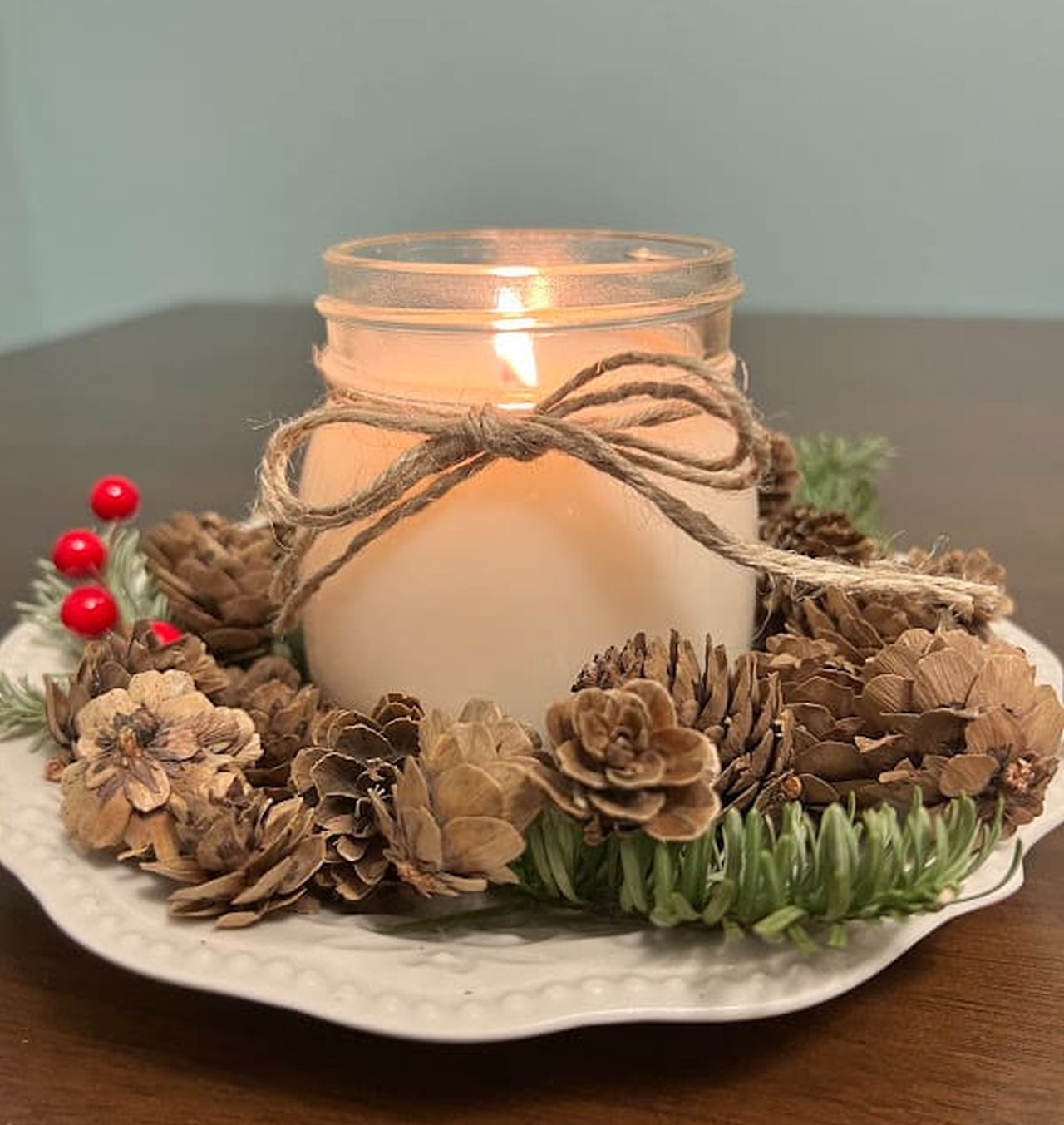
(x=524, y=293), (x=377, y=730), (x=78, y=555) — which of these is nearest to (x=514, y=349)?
(x=524, y=293)

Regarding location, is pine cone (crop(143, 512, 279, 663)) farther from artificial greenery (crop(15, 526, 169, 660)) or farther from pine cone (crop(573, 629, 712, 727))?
pine cone (crop(573, 629, 712, 727))

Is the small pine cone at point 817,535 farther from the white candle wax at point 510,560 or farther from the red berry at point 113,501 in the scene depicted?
the red berry at point 113,501

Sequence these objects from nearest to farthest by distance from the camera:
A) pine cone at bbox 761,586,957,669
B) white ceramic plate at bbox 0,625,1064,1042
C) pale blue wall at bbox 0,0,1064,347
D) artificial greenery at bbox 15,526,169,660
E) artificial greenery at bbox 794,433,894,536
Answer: white ceramic plate at bbox 0,625,1064,1042
pine cone at bbox 761,586,957,669
artificial greenery at bbox 15,526,169,660
artificial greenery at bbox 794,433,894,536
pale blue wall at bbox 0,0,1064,347

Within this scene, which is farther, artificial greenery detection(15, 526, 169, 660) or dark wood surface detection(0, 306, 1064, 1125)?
artificial greenery detection(15, 526, 169, 660)

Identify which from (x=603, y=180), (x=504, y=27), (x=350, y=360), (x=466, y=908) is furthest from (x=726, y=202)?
(x=466, y=908)

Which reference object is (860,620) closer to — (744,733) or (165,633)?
(744,733)

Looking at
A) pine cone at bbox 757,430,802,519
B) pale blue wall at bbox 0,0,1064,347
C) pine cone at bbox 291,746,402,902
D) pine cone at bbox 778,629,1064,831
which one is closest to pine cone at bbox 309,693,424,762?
pine cone at bbox 291,746,402,902
